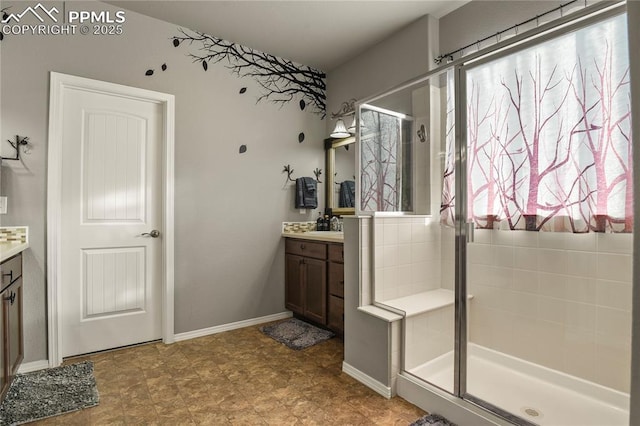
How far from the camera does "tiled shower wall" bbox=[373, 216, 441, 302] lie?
228 centimetres

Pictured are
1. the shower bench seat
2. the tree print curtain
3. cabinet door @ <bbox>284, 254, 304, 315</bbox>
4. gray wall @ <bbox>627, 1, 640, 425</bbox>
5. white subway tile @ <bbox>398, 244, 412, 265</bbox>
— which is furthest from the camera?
cabinet door @ <bbox>284, 254, 304, 315</bbox>

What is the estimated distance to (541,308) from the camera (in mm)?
2035

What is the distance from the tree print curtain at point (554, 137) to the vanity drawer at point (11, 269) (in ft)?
8.05

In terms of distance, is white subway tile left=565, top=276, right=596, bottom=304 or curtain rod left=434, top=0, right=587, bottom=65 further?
curtain rod left=434, top=0, right=587, bottom=65

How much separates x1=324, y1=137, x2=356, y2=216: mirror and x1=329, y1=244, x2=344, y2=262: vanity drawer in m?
0.69

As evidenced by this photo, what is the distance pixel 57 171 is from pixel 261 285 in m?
1.87

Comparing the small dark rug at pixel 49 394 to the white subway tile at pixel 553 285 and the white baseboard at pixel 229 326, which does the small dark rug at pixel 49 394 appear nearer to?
the white baseboard at pixel 229 326

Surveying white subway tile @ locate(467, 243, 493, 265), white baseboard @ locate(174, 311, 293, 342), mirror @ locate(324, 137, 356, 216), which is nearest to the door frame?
white baseboard @ locate(174, 311, 293, 342)

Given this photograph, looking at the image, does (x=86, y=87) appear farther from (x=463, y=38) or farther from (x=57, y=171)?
(x=463, y=38)

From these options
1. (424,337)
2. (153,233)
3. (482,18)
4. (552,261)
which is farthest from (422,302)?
(153,233)

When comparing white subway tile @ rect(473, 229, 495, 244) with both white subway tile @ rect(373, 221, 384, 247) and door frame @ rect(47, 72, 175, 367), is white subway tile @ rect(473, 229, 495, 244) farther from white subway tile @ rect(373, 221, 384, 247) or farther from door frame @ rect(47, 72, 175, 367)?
door frame @ rect(47, 72, 175, 367)

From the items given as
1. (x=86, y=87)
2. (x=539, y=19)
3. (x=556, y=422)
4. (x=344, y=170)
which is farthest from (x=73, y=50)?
(x=556, y=422)

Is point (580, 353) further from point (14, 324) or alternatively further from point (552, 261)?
point (14, 324)

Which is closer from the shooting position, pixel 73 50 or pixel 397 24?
pixel 73 50
